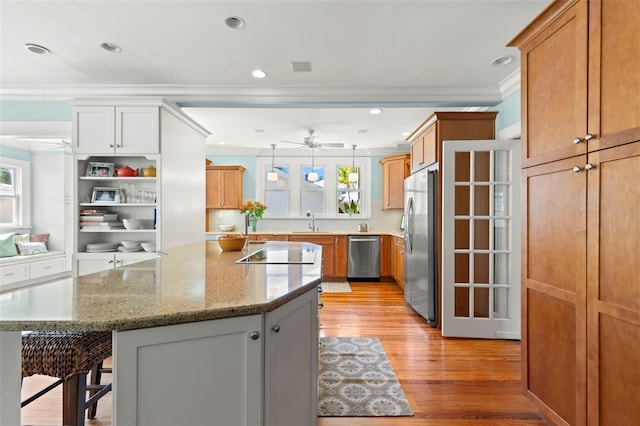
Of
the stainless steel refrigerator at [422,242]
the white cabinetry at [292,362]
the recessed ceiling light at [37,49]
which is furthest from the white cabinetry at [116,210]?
the stainless steel refrigerator at [422,242]

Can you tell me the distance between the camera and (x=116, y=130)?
3.34 m

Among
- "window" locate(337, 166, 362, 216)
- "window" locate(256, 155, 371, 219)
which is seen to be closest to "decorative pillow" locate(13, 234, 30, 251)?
"window" locate(256, 155, 371, 219)

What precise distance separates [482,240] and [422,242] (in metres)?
0.65

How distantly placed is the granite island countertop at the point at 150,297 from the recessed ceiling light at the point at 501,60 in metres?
2.49

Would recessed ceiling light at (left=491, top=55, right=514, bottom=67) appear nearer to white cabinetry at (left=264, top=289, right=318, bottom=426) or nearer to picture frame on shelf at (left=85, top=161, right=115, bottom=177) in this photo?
white cabinetry at (left=264, top=289, right=318, bottom=426)

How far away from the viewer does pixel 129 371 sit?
0.98 m

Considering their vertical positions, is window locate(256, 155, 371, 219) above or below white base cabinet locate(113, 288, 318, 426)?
above

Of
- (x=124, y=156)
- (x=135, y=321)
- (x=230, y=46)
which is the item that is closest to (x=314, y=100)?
(x=230, y=46)

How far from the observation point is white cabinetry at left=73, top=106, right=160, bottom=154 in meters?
3.33

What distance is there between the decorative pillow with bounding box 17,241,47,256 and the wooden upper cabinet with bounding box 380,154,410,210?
6.24 meters

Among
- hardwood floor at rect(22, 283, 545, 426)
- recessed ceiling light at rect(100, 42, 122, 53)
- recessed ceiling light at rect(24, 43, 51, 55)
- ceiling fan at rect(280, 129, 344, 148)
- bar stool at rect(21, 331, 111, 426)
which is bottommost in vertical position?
hardwood floor at rect(22, 283, 545, 426)

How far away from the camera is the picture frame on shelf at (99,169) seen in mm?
3461

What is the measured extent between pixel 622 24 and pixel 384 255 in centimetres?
474

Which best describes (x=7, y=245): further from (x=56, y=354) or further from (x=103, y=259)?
(x=56, y=354)
